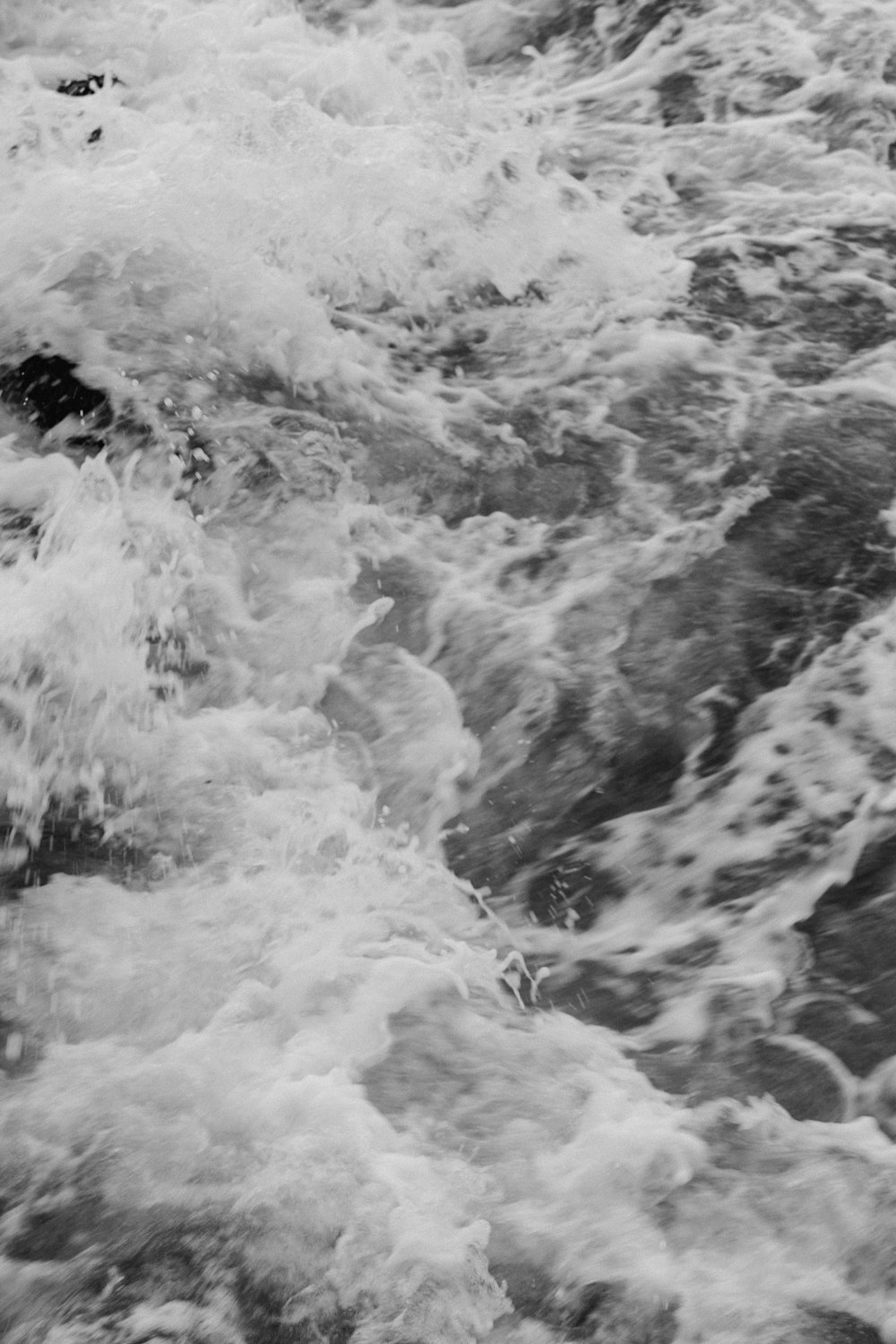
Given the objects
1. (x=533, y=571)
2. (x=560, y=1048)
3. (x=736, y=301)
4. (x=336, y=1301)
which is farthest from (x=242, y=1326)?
(x=736, y=301)

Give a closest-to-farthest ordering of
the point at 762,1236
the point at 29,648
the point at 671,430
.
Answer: the point at 762,1236
the point at 29,648
the point at 671,430

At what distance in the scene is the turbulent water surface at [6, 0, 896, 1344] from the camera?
2324 mm

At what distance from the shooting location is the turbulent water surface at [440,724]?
91.5 inches

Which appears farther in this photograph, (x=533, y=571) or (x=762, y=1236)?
(x=533, y=571)

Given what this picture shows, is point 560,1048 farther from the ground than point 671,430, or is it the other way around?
point 671,430

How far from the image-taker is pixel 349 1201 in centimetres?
231

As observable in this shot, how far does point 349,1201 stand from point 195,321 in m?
2.95

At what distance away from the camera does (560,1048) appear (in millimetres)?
2658

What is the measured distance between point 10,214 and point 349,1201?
358 cm

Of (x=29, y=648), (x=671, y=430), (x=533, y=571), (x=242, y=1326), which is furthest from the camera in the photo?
(x=671, y=430)

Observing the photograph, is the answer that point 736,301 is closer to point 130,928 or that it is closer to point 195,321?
point 195,321

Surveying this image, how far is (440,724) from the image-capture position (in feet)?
10.6

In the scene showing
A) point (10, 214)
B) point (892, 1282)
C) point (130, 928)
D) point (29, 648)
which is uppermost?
point (10, 214)

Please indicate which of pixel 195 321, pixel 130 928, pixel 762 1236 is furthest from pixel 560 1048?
pixel 195 321
